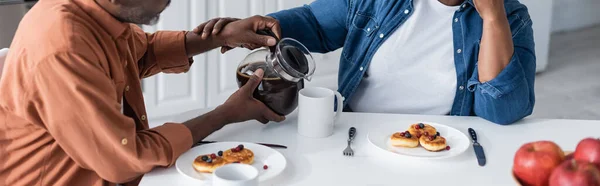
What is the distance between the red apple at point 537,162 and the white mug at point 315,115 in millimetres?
533

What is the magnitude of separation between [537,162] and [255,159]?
0.55 metres

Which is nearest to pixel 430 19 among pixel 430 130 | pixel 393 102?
pixel 393 102

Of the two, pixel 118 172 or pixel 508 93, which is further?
pixel 508 93

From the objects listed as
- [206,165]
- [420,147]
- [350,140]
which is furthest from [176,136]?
[420,147]

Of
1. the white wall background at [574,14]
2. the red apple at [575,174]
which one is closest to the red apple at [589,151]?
the red apple at [575,174]

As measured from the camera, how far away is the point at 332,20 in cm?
191

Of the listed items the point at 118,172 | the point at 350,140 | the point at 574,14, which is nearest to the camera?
the point at 118,172

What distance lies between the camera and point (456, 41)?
1.76m

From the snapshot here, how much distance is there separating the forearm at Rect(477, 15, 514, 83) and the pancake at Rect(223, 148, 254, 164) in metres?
0.59

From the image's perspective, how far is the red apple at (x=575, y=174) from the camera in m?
0.90

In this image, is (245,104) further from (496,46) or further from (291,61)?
(496,46)

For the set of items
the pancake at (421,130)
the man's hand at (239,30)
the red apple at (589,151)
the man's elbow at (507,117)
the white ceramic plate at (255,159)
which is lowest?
the man's elbow at (507,117)

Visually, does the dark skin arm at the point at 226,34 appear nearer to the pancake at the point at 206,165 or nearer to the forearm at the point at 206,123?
the forearm at the point at 206,123

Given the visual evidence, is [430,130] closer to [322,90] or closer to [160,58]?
[322,90]
